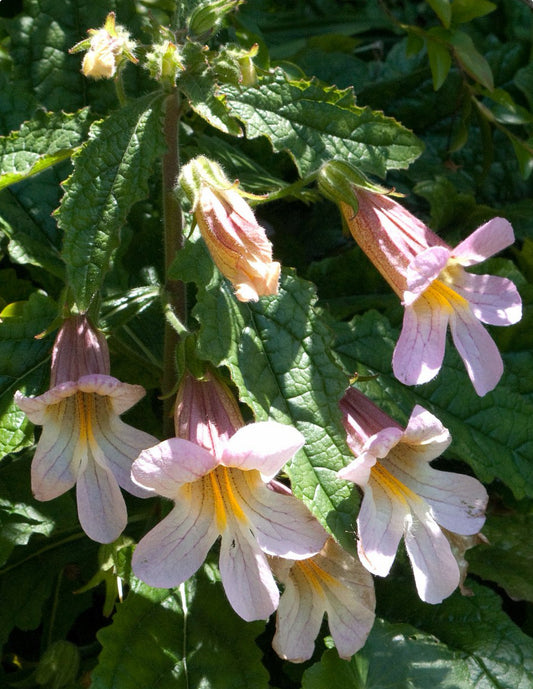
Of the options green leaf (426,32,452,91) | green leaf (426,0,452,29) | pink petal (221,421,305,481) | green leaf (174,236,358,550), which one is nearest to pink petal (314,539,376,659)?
green leaf (174,236,358,550)

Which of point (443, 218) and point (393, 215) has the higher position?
point (393, 215)

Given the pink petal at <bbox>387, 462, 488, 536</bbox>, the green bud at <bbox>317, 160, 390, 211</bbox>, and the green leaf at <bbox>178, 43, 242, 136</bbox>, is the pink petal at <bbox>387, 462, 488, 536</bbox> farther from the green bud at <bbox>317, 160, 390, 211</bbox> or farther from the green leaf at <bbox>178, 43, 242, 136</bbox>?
the green leaf at <bbox>178, 43, 242, 136</bbox>

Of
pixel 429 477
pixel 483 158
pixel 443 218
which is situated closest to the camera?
pixel 429 477

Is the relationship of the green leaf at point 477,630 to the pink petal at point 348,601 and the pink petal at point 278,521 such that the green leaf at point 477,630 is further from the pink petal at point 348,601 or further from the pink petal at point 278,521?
the pink petal at point 278,521

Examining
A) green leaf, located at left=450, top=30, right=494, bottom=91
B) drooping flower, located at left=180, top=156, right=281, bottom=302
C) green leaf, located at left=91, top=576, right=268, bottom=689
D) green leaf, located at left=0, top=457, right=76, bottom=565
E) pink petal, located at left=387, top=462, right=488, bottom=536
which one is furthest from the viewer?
green leaf, located at left=450, top=30, right=494, bottom=91

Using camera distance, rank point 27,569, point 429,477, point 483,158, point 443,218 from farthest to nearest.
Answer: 1. point 483,158
2. point 443,218
3. point 27,569
4. point 429,477

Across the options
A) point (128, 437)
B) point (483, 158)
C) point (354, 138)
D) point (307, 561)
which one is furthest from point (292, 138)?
point (483, 158)

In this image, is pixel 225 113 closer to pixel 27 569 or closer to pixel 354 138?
pixel 354 138

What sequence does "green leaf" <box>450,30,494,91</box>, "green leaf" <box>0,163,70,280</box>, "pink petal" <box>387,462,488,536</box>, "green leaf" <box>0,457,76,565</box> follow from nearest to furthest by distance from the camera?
"pink petal" <box>387,462,488,536</box>
"green leaf" <box>0,457,76,565</box>
"green leaf" <box>0,163,70,280</box>
"green leaf" <box>450,30,494,91</box>

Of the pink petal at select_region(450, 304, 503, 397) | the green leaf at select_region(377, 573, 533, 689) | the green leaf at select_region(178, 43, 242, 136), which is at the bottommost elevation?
the green leaf at select_region(377, 573, 533, 689)
